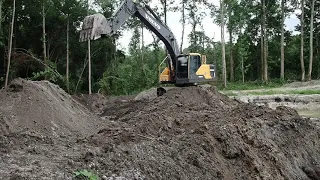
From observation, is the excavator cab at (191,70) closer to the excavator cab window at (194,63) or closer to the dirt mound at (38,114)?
the excavator cab window at (194,63)

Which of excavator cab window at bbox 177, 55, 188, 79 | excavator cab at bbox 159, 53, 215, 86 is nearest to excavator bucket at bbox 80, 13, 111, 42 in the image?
excavator cab at bbox 159, 53, 215, 86

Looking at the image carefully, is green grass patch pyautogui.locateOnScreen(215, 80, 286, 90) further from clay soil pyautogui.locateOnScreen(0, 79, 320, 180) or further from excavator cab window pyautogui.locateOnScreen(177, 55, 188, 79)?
clay soil pyautogui.locateOnScreen(0, 79, 320, 180)

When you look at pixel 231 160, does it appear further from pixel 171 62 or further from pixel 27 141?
pixel 171 62

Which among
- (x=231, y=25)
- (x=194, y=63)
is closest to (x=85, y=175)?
(x=194, y=63)

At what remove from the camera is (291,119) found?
10570 millimetres

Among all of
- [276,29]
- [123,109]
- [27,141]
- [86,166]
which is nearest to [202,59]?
[123,109]

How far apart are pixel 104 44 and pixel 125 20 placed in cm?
1634

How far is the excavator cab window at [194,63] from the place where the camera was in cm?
1669

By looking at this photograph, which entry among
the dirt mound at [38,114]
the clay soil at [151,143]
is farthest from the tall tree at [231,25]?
the dirt mound at [38,114]

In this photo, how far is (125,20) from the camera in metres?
14.8

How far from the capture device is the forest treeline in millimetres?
26781

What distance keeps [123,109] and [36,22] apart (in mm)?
16162

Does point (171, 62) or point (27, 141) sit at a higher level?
point (171, 62)

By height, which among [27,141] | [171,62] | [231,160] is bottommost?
[231,160]
